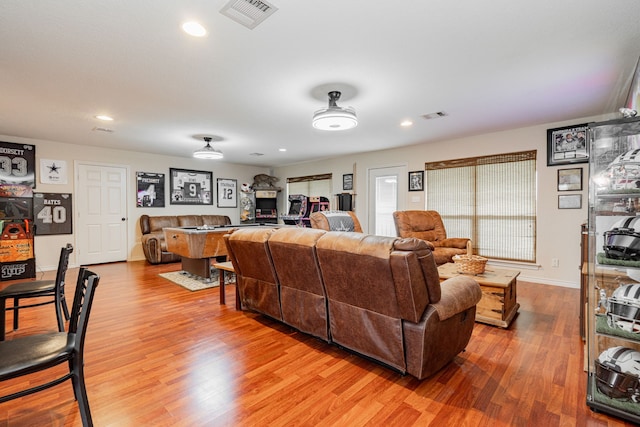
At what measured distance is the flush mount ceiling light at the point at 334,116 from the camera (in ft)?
9.93

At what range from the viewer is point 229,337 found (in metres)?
2.55

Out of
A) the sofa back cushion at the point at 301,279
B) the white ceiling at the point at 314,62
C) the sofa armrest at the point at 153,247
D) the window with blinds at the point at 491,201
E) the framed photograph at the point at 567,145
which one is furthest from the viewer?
the sofa armrest at the point at 153,247

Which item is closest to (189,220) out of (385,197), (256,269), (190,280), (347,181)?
(190,280)

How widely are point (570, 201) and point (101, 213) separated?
26.9 ft

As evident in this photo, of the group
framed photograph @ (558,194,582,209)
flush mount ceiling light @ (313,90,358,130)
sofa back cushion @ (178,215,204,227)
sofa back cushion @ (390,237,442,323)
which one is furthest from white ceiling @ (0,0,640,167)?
sofa back cushion @ (178,215,204,227)

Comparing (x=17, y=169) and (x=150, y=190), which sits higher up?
(x=17, y=169)

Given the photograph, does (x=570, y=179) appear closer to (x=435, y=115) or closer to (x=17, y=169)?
(x=435, y=115)

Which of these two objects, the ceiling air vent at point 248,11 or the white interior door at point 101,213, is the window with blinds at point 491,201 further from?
the white interior door at point 101,213

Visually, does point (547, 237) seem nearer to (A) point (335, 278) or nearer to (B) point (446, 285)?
(B) point (446, 285)

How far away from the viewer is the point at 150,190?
673 cm

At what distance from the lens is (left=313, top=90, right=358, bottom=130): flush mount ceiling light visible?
3.03 m

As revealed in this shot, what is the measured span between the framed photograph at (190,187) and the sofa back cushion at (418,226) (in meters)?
5.06

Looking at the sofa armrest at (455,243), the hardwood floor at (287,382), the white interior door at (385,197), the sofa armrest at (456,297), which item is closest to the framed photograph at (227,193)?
the white interior door at (385,197)

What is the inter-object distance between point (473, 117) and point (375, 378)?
357cm
